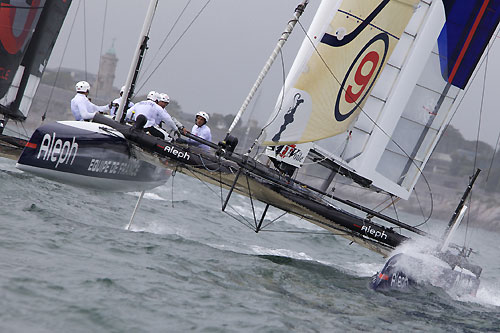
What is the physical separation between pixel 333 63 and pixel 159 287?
3.89m

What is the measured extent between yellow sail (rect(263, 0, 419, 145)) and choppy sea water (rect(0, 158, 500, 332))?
1.62 m

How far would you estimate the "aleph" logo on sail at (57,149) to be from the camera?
6.82 metres

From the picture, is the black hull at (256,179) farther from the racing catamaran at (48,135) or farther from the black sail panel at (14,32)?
the black sail panel at (14,32)

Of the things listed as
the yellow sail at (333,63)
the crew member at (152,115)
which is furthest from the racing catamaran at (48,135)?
the yellow sail at (333,63)

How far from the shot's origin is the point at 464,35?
887cm

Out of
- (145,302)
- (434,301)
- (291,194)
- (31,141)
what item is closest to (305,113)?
(291,194)

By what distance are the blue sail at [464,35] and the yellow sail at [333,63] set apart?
2.58 feet

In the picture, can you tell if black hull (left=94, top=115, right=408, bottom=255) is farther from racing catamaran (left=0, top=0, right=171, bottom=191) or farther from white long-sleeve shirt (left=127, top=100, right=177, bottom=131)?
white long-sleeve shirt (left=127, top=100, right=177, bottom=131)

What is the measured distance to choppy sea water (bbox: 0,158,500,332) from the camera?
4.23 m

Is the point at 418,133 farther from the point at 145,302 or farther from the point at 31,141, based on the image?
the point at 145,302

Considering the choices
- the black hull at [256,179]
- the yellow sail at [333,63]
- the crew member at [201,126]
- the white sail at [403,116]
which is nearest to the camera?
the black hull at [256,179]

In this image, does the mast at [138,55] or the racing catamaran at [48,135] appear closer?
the racing catamaran at [48,135]

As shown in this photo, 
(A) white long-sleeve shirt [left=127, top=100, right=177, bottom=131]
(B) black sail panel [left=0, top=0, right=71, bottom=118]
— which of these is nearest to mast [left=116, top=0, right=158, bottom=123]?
(A) white long-sleeve shirt [left=127, top=100, right=177, bottom=131]

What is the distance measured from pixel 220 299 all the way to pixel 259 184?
2330 millimetres
